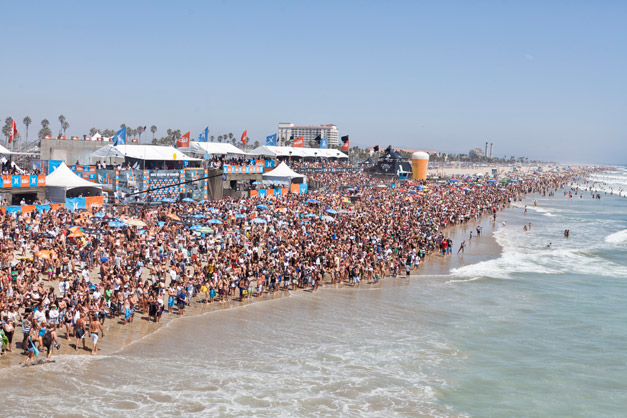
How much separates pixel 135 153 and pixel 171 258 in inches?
866

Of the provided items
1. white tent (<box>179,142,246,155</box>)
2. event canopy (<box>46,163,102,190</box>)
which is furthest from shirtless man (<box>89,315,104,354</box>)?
white tent (<box>179,142,246,155</box>)

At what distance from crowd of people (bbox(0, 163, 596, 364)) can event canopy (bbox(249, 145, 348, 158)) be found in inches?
1042

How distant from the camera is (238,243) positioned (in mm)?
25312

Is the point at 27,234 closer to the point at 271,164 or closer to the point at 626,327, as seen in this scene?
the point at 626,327

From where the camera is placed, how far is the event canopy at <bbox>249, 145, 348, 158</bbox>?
2559 inches

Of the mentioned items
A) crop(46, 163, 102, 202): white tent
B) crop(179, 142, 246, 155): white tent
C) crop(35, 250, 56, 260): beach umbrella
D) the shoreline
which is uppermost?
crop(179, 142, 246, 155): white tent

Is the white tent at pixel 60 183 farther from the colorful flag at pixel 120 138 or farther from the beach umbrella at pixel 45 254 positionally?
the beach umbrella at pixel 45 254

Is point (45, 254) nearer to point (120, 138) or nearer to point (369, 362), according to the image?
point (369, 362)

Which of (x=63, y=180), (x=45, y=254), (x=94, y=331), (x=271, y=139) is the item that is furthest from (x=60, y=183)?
(x=271, y=139)

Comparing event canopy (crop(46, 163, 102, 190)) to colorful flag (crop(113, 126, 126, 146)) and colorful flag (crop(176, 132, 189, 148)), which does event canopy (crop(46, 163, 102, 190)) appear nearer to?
colorful flag (crop(113, 126, 126, 146))

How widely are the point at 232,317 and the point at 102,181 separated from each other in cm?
2433

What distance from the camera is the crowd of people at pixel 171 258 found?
552 inches

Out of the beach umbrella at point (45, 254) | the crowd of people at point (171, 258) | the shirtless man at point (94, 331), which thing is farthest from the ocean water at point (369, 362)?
the beach umbrella at point (45, 254)

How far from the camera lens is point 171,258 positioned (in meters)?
21.5
